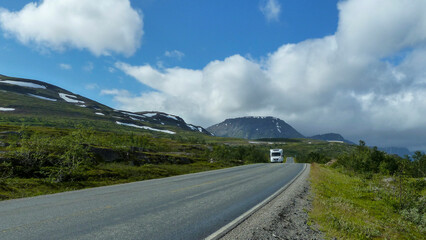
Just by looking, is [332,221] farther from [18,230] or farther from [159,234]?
[18,230]

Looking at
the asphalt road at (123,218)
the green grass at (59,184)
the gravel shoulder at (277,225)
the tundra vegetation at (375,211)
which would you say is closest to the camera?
the asphalt road at (123,218)

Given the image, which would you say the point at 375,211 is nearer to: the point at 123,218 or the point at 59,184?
the point at 123,218

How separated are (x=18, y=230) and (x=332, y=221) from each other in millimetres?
10051

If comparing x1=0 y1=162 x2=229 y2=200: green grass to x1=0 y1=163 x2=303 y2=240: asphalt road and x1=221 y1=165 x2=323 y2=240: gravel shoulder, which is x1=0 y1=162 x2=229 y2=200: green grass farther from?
x1=221 y1=165 x2=323 y2=240: gravel shoulder

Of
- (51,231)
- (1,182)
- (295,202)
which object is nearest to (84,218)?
(51,231)

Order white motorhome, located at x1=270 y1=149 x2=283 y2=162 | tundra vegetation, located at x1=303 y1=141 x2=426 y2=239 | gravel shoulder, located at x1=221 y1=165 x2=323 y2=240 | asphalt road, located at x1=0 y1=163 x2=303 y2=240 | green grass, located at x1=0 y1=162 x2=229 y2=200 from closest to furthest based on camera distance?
asphalt road, located at x1=0 y1=163 x2=303 y2=240 → gravel shoulder, located at x1=221 y1=165 x2=323 y2=240 → tundra vegetation, located at x1=303 y1=141 x2=426 y2=239 → green grass, located at x1=0 y1=162 x2=229 y2=200 → white motorhome, located at x1=270 y1=149 x2=283 y2=162

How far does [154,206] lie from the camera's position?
10211mm

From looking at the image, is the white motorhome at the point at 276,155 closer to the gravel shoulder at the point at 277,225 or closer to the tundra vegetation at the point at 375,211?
the tundra vegetation at the point at 375,211

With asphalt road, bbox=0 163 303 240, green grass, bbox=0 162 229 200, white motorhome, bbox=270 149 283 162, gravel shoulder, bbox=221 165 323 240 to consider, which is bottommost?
green grass, bbox=0 162 229 200

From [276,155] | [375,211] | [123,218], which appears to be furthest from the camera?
[276,155]

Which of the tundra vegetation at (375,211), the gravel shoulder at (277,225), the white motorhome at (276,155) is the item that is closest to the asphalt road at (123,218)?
the gravel shoulder at (277,225)

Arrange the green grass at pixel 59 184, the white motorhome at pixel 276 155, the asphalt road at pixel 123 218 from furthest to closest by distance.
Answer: the white motorhome at pixel 276 155 < the green grass at pixel 59 184 < the asphalt road at pixel 123 218

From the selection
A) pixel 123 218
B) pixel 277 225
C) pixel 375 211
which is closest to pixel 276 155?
pixel 375 211

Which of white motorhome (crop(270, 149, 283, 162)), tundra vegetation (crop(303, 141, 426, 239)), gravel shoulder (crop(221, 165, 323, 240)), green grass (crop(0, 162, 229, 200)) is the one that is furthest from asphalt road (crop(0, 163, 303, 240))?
white motorhome (crop(270, 149, 283, 162))
